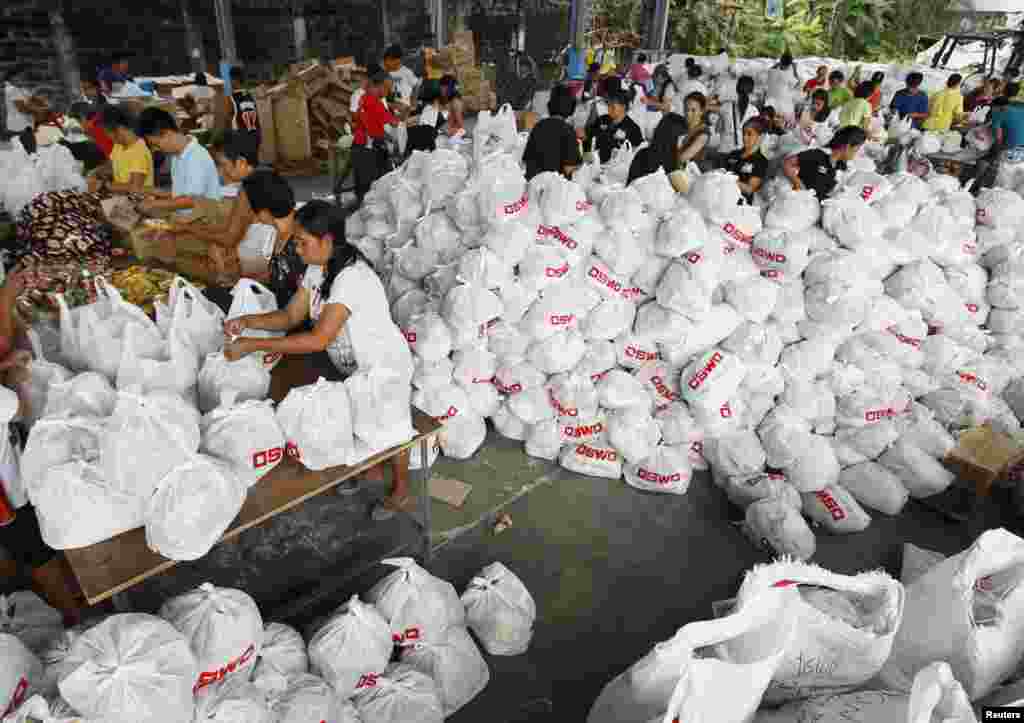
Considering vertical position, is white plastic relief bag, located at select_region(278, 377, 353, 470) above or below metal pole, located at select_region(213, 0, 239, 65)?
below

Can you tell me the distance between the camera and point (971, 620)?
6.01 feet

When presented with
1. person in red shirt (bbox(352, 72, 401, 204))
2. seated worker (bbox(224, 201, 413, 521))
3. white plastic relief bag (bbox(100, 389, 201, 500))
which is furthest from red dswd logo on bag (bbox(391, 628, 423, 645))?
person in red shirt (bbox(352, 72, 401, 204))

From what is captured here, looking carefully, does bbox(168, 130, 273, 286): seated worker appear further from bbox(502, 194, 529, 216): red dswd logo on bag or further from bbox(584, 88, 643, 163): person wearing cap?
bbox(584, 88, 643, 163): person wearing cap

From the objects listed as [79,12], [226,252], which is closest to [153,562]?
[226,252]

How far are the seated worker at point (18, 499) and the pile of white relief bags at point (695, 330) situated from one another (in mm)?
1670

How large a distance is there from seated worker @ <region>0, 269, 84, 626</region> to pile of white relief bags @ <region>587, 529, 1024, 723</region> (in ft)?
6.35

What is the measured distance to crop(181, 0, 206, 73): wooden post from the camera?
33.2 feet

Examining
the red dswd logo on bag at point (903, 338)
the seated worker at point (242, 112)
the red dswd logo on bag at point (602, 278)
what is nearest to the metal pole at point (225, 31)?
the seated worker at point (242, 112)

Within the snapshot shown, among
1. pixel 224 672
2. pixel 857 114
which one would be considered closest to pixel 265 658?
pixel 224 672

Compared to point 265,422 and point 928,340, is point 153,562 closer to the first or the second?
point 265,422

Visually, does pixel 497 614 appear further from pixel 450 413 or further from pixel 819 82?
pixel 819 82

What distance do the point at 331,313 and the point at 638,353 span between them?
5.97ft

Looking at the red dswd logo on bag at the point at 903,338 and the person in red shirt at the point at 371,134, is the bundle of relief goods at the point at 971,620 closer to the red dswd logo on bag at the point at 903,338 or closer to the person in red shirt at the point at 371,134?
the red dswd logo on bag at the point at 903,338

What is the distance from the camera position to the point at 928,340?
4.09m
